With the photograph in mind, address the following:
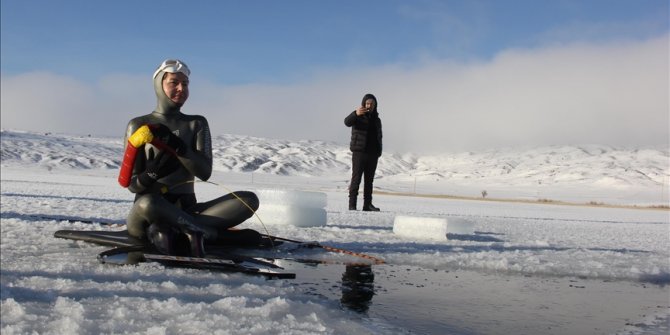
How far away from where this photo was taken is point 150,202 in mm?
3963

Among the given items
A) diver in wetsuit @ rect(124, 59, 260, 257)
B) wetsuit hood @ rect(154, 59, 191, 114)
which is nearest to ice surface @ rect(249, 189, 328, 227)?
diver in wetsuit @ rect(124, 59, 260, 257)

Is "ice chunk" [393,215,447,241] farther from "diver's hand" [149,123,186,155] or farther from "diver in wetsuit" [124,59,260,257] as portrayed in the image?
"diver's hand" [149,123,186,155]

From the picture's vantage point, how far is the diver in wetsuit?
3.96 m

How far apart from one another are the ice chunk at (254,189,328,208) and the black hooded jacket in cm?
258

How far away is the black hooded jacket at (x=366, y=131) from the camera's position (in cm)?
1003

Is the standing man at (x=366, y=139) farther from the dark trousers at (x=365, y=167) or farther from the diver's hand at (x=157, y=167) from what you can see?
the diver's hand at (x=157, y=167)

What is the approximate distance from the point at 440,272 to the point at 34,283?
282 cm

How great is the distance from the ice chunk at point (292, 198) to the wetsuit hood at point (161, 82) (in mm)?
2986

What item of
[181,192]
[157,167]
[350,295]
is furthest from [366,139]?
[350,295]

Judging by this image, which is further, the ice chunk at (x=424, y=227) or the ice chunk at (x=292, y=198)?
the ice chunk at (x=292, y=198)

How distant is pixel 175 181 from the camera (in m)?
4.34

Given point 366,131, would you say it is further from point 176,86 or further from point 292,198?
point 176,86

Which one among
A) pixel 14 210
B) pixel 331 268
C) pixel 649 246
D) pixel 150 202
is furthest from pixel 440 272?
pixel 14 210

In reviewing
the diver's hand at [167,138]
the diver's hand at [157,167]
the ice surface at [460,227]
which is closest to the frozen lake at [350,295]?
the diver's hand at [157,167]
